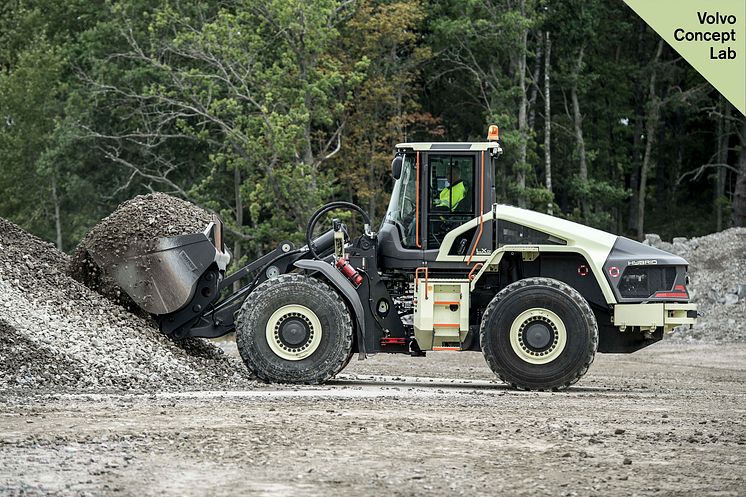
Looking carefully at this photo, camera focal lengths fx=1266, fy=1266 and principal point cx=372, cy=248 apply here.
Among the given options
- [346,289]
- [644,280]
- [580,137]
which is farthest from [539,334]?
[580,137]

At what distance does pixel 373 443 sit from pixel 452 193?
5.59 m

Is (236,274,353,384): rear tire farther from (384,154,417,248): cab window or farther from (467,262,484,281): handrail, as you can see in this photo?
(467,262,484,281): handrail

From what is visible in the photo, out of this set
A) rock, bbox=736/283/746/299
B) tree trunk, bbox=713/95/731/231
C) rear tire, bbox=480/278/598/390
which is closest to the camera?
rear tire, bbox=480/278/598/390

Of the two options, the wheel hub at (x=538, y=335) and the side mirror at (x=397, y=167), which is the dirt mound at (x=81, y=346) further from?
the wheel hub at (x=538, y=335)

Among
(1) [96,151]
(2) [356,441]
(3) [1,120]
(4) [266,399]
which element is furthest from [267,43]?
(2) [356,441]

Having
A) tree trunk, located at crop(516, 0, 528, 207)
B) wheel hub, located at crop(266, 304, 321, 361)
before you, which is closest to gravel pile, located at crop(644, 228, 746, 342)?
tree trunk, located at crop(516, 0, 528, 207)

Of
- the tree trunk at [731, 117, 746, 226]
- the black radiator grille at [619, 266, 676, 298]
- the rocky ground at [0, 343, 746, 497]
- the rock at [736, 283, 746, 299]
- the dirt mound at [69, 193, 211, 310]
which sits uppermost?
the tree trunk at [731, 117, 746, 226]

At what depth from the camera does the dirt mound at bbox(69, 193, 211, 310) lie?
1534cm

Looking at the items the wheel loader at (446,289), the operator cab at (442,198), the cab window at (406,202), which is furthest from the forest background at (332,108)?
the operator cab at (442,198)

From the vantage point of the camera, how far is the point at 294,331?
14.4 metres

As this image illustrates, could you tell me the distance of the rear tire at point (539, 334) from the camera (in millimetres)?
13922

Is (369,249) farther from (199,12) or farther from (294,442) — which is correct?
(199,12)

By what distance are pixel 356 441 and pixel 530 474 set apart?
66.9 inches

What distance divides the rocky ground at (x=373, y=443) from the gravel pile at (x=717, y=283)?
506 inches
